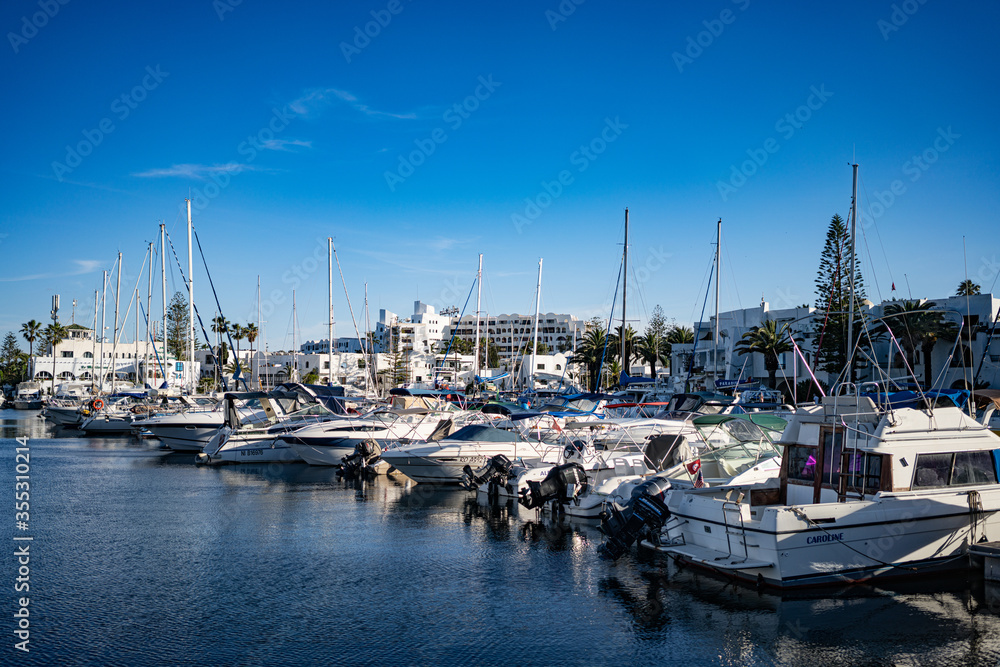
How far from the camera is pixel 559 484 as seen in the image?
66.2 feet

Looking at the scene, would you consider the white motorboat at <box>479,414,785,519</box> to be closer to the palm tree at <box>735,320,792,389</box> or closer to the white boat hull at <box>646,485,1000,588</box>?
the white boat hull at <box>646,485,1000,588</box>

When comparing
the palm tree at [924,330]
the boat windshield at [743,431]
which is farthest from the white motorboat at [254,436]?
the palm tree at [924,330]

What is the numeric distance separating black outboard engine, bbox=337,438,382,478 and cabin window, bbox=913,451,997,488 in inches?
781

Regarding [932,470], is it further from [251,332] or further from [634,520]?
[251,332]

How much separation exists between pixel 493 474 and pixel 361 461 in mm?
8491

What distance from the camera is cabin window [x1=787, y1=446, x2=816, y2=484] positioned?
14.5m

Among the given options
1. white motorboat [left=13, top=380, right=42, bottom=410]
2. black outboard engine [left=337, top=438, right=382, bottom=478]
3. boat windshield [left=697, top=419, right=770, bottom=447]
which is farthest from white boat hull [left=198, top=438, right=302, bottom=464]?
white motorboat [left=13, top=380, right=42, bottom=410]

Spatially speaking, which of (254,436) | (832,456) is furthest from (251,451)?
(832,456)

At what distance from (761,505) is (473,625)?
21.7 feet

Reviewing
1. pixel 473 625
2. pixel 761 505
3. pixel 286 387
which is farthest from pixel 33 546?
pixel 286 387

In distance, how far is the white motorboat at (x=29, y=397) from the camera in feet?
316

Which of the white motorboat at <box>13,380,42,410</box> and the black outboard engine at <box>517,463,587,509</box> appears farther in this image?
the white motorboat at <box>13,380,42,410</box>

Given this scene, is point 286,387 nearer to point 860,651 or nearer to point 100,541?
point 100,541

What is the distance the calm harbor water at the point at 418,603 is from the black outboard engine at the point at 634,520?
1.50 ft
